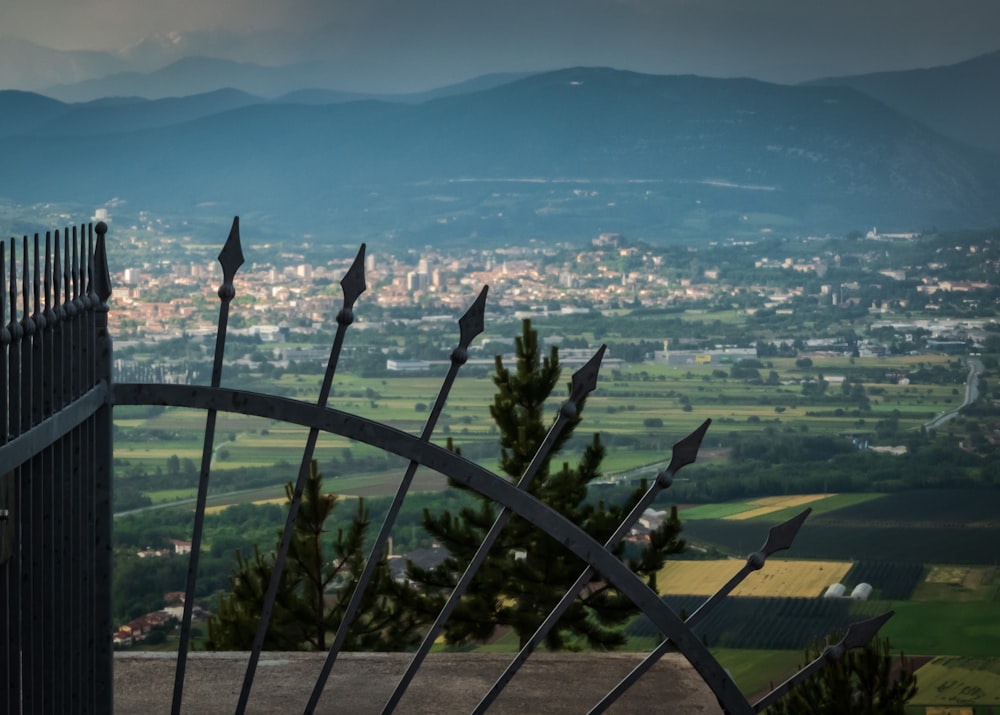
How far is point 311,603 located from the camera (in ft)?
23.0

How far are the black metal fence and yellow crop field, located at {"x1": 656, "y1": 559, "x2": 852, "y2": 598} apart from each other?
11.7m

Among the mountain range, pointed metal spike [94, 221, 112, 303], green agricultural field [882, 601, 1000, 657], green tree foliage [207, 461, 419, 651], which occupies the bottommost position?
green agricultural field [882, 601, 1000, 657]

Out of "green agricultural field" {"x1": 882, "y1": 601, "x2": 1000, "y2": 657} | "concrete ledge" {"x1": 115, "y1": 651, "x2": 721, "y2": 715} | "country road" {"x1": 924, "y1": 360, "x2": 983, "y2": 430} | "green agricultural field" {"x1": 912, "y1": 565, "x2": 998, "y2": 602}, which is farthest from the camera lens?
"country road" {"x1": 924, "y1": 360, "x2": 983, "y2": 430}

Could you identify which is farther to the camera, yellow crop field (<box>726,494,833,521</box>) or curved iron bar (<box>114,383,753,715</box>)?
yellow crop field (<box>726,494,833,521</box>)

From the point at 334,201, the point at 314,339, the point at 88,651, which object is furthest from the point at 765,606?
the point at 334,201

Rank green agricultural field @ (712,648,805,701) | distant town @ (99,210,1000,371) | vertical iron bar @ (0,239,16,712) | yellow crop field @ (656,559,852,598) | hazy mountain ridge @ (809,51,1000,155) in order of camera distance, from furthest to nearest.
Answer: hazy mountain ridge @ (809,51,1000,155), distant town @ (99,210,1000,371), yellow crop field @ (656,559,852,598), green agricultural field @ (712,648,805,701), vertical iron bar @ (0,239,16,712)

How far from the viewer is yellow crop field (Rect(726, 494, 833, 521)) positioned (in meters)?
15.8

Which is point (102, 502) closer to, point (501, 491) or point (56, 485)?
point (56, 485)

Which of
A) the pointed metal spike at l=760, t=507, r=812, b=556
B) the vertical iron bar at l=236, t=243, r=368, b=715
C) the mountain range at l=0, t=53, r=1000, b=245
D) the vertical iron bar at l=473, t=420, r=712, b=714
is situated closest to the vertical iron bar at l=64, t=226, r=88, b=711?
the vertical iron bar at l=236, t=243, r=368, b=715

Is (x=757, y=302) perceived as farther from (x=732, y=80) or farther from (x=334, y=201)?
(x=334, y=201)

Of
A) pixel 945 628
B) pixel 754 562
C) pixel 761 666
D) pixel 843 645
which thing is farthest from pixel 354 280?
pixel 945 628

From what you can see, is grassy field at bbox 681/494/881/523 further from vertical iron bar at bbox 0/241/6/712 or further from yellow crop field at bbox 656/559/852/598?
vertical iron bar at bbox 0/241/6/712

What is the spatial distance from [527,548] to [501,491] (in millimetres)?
5657

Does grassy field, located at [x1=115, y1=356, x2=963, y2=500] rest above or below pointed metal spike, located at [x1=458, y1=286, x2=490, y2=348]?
below
